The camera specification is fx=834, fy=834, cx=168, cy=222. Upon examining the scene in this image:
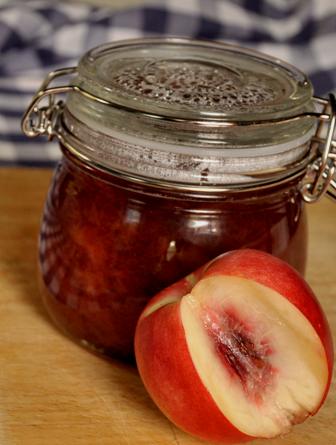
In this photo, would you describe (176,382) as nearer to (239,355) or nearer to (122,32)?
(239,355)

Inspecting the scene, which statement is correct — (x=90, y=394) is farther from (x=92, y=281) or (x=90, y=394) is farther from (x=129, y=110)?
(x=129, y=110)

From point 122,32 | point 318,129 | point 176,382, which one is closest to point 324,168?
point 318,129

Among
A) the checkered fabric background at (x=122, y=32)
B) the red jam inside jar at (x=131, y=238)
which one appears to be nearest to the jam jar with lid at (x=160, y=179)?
the red jam inside jar at (x=131, y=238)

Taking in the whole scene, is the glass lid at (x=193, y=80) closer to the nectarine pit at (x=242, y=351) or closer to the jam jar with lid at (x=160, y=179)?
the jam jar with lid at (x=160, y=179)

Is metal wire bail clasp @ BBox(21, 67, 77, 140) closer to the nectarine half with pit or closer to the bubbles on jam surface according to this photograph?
the bubbles on jam surface

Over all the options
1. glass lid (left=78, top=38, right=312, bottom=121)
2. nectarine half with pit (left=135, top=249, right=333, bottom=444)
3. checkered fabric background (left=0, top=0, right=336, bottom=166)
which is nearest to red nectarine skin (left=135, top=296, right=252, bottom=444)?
nectarine half with pit (left=135, top=249, right=333, bottom=444)
